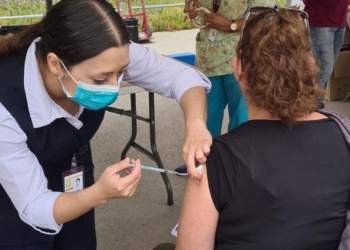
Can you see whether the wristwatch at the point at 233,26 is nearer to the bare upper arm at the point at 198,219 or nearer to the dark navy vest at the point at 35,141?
the dark navy vest at the point at 35,141

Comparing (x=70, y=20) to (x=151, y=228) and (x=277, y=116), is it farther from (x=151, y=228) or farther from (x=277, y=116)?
(x=151, y=228)

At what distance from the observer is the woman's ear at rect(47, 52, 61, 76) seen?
1.32 m

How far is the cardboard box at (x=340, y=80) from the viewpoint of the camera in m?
4.51

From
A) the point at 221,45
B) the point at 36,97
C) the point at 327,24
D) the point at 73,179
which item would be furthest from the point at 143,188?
the point at 36,97

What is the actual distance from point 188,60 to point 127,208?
98 centimetres

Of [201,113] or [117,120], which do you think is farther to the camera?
[117,120]

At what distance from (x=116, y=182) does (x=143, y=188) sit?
6.81ft

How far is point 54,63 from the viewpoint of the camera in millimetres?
1335

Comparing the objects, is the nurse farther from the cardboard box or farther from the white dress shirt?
the cardboard box

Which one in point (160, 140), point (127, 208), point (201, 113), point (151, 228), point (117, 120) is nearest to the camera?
point (201, 113)

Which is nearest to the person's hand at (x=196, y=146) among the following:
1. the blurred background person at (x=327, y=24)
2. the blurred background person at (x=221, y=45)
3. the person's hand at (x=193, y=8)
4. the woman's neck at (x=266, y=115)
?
the woman's neck at (x=266, y=115)

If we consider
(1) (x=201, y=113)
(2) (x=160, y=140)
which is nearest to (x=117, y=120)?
(2) (x=160, y=140)

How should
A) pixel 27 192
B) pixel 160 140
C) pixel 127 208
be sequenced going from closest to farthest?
pixel 27 192 < pixel 127 208 < pixel 160 140

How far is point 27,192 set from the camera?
4.11 feet
